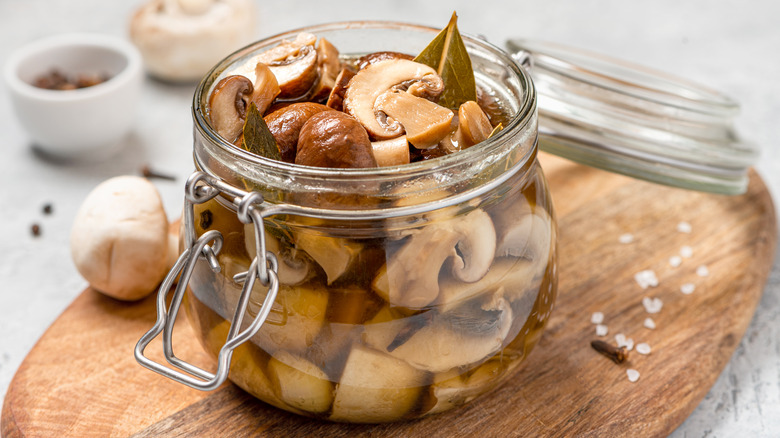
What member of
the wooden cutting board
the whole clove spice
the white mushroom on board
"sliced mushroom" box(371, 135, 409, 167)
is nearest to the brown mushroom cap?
"sliced mushroom" box(371, 135, 409, 167)

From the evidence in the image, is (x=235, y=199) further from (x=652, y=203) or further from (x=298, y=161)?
(x=652, y=203)

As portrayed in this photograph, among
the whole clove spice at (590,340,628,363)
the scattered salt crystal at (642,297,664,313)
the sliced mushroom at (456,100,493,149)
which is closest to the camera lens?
the sliced mushroom at (456,100,493,149)

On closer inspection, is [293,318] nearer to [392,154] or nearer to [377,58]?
[392,154]

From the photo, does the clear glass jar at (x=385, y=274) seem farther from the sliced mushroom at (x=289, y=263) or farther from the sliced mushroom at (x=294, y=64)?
the sliced mushroom at (x=294, y=64)

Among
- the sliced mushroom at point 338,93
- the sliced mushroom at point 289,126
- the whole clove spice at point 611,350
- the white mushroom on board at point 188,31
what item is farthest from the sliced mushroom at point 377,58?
the white mushroom on board at point 188,31

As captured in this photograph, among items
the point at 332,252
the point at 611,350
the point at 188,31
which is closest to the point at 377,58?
the point at 332,252

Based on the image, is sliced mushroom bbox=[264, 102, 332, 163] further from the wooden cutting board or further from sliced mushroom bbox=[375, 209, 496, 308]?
the wooden cutting board
